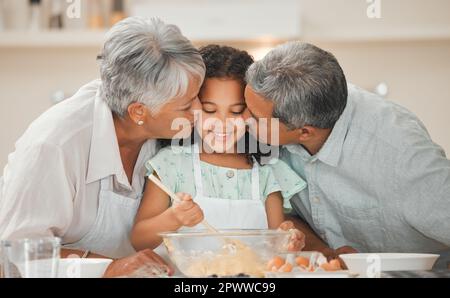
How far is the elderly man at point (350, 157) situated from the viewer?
1.68 m

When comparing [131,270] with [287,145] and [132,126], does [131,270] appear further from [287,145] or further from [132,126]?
[287,145]

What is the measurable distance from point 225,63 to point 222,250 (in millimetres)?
647

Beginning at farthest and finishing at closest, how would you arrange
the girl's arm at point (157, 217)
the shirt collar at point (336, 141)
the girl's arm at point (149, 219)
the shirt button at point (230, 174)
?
the shirt button at point (230, 174) → the shirt collar at point (336, 141) → the girl's arm at point (149, 219) → the girl's arm at point (157, 217)

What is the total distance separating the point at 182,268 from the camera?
1390 millimetres

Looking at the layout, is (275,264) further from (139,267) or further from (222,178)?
(222,178)

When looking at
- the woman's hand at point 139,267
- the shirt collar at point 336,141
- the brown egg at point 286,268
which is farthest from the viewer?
the shirt collar at point 336,141

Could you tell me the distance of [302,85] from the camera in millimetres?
1670

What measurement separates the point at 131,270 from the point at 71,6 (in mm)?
1995

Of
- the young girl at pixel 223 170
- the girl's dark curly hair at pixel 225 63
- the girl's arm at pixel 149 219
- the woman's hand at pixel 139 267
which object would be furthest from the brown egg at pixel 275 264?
the girl's dark curly hair at pixel 225 63

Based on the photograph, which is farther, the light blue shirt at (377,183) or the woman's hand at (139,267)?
the light blue shirt at (377,183)

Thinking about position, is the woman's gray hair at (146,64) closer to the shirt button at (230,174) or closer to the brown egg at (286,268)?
the shirt button at (230,174)

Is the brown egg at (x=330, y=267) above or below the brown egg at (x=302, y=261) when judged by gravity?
above
